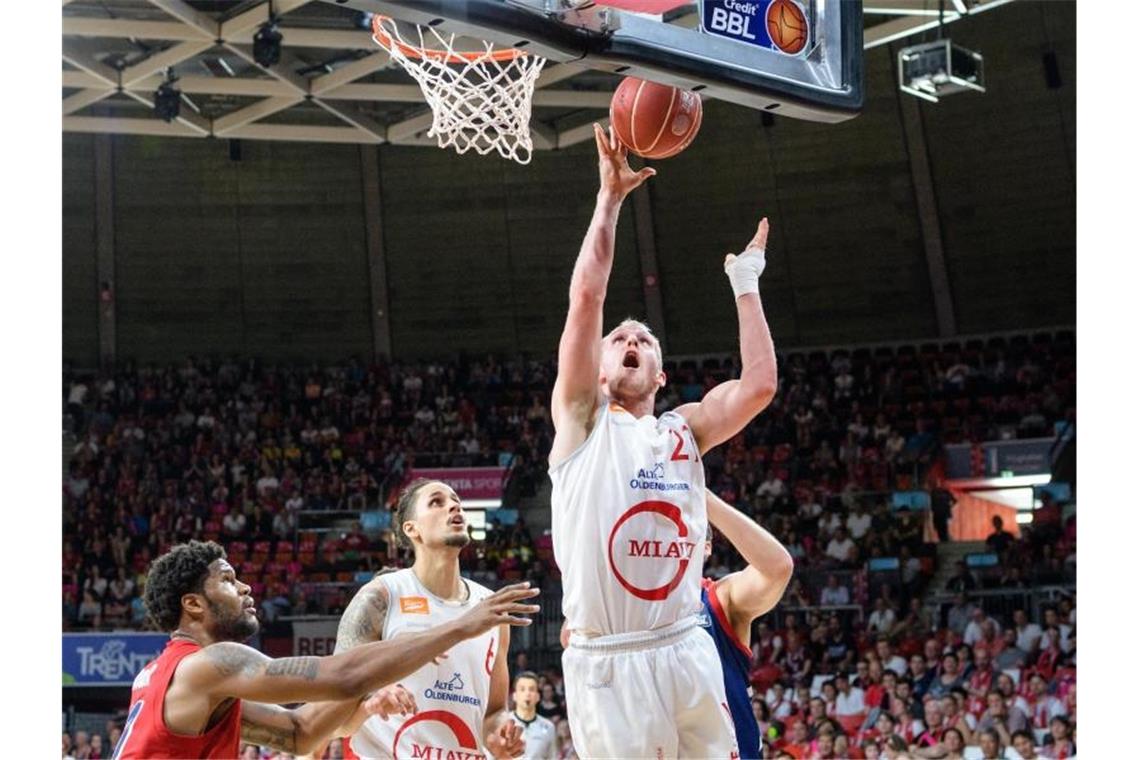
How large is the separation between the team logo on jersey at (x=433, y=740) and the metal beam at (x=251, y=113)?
13.2 m

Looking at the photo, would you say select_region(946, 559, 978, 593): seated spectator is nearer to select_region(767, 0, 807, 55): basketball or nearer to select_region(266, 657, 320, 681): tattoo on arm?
select_region(767, 0, 807, 55): basketball

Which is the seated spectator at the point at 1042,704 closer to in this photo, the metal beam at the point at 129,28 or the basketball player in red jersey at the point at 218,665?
the basketball player in red jersey at the point at 218,665

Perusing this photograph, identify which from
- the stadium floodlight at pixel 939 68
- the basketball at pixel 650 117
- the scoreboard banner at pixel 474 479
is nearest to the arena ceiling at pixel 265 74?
the stadium floodlight at pixel 939 68

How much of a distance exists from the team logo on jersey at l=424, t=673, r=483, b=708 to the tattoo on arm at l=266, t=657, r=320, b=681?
1.50 metres

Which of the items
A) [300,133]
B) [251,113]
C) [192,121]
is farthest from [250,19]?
[300,133]

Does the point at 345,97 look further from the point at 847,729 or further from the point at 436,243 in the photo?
the point at 847,729

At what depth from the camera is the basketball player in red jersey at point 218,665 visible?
4047mm

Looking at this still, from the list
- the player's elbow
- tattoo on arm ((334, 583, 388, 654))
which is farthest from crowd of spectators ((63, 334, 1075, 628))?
the player's elbow

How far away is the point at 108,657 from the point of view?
15844mm

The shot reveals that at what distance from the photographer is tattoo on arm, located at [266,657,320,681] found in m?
4.13

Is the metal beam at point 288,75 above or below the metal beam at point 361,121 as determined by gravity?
above
